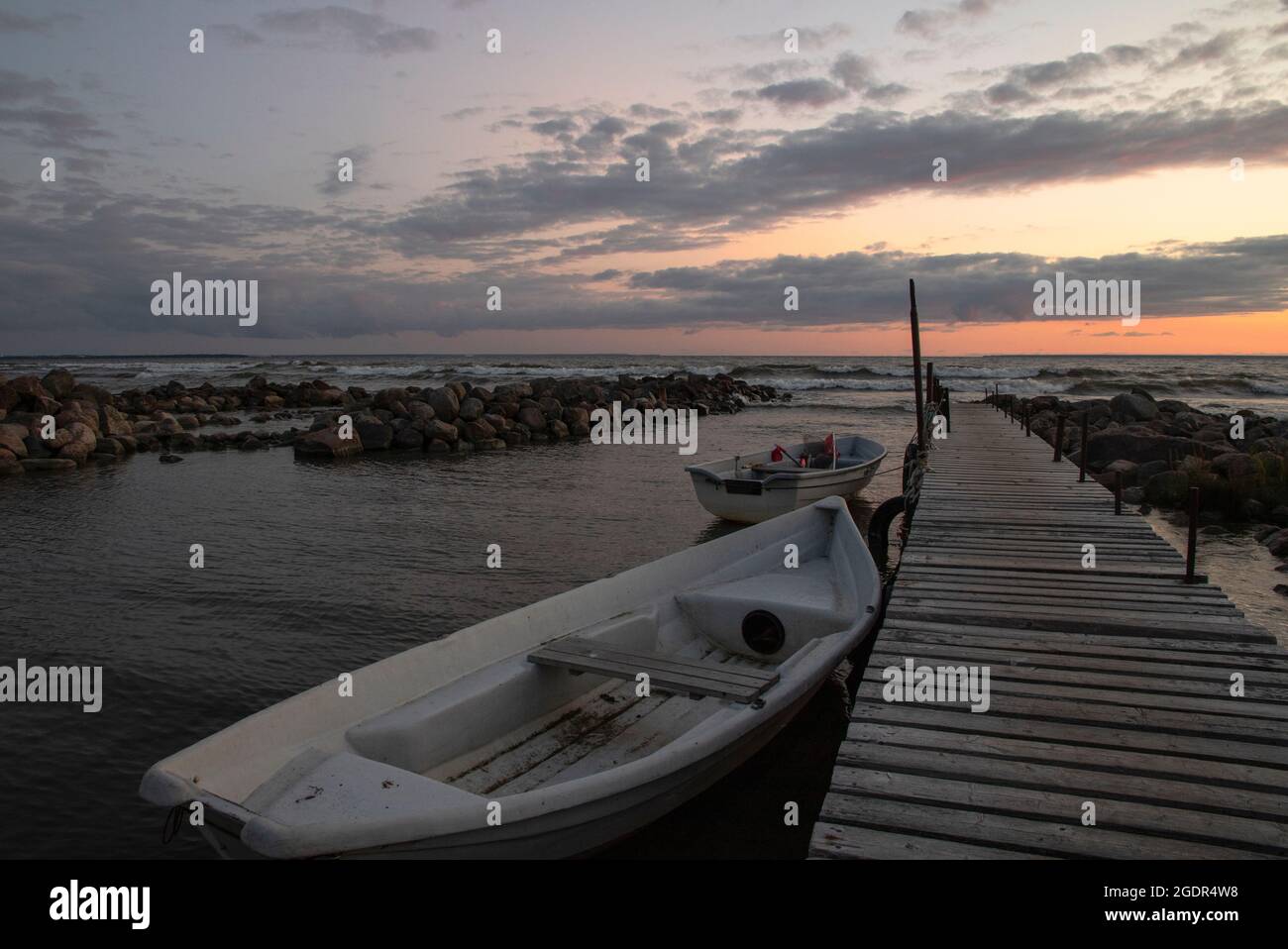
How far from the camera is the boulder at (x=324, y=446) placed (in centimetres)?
2206

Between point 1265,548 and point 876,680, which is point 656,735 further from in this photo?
point 1265,548

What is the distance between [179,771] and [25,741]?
3.52 meters

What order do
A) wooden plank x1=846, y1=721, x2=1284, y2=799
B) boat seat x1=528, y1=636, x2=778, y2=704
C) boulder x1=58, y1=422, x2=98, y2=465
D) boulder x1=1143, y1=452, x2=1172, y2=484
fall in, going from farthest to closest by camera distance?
1. boulder x1=58, y1=422, x2=98, y2=465
2. boulder x1=1143, y1=452, x2=1172, y2=484
3. boat seat x1=528, y1=636, x2=778, y2=704
4. wooden plank x1=846, y1=721, x2=1284, y2=799

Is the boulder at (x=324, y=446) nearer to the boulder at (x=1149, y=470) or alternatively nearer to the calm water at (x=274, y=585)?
the calm water at (x=274, y=585)

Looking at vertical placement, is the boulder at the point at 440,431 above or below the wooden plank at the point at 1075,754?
above

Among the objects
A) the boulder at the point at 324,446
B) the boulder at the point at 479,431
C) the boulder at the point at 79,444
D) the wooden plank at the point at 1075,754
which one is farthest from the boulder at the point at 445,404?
the wooden plank at the point at 1075,754

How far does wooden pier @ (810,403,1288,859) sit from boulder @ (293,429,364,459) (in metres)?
18.0

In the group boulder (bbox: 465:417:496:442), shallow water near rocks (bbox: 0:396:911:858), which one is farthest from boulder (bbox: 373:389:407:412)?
shallow water near rocks (bbox: 0:396:911:858)

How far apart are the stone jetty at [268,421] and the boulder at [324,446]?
3 centimetres

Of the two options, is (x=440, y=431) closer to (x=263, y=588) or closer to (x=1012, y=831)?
(x=263, y=588)

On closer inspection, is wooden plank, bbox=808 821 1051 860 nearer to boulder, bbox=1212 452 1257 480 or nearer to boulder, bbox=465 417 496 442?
boulder, bbox=1212 452 1257 480

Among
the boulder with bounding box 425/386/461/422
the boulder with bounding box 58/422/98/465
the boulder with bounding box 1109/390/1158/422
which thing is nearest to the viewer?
the boulder with bounding box 58/422/98/465

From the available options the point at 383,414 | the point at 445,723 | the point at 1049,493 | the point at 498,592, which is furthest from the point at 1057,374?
the point at 445,723

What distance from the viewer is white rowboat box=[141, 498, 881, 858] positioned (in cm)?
370
